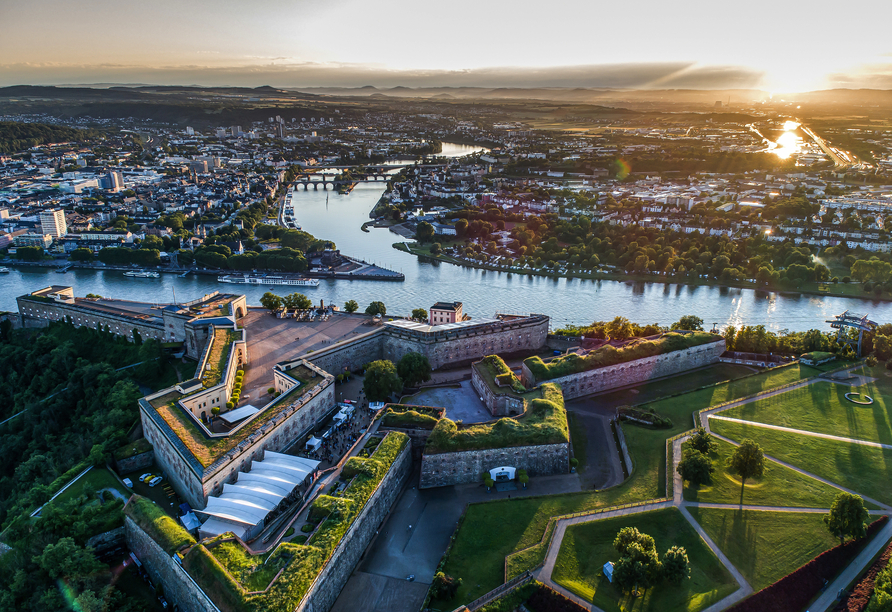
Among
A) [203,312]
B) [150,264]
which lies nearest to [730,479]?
[203,312]

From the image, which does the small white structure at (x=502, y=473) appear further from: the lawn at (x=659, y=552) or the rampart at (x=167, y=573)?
the rampart at (x=167, y=573)

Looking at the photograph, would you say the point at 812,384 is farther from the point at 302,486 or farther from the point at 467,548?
the point at 302,486

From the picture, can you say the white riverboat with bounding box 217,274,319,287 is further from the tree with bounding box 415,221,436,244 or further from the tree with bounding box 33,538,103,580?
the tree with bounding box 33,538,103,580

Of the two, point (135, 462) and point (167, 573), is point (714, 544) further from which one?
point (135, 462)

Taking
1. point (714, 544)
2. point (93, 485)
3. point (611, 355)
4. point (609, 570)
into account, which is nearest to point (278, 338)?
point (93, 485)

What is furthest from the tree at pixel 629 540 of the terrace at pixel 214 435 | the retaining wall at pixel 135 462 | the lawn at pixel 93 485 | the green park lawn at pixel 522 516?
the retaining wall at pixel 135 462

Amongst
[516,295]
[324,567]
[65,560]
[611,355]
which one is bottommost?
[516,295]
